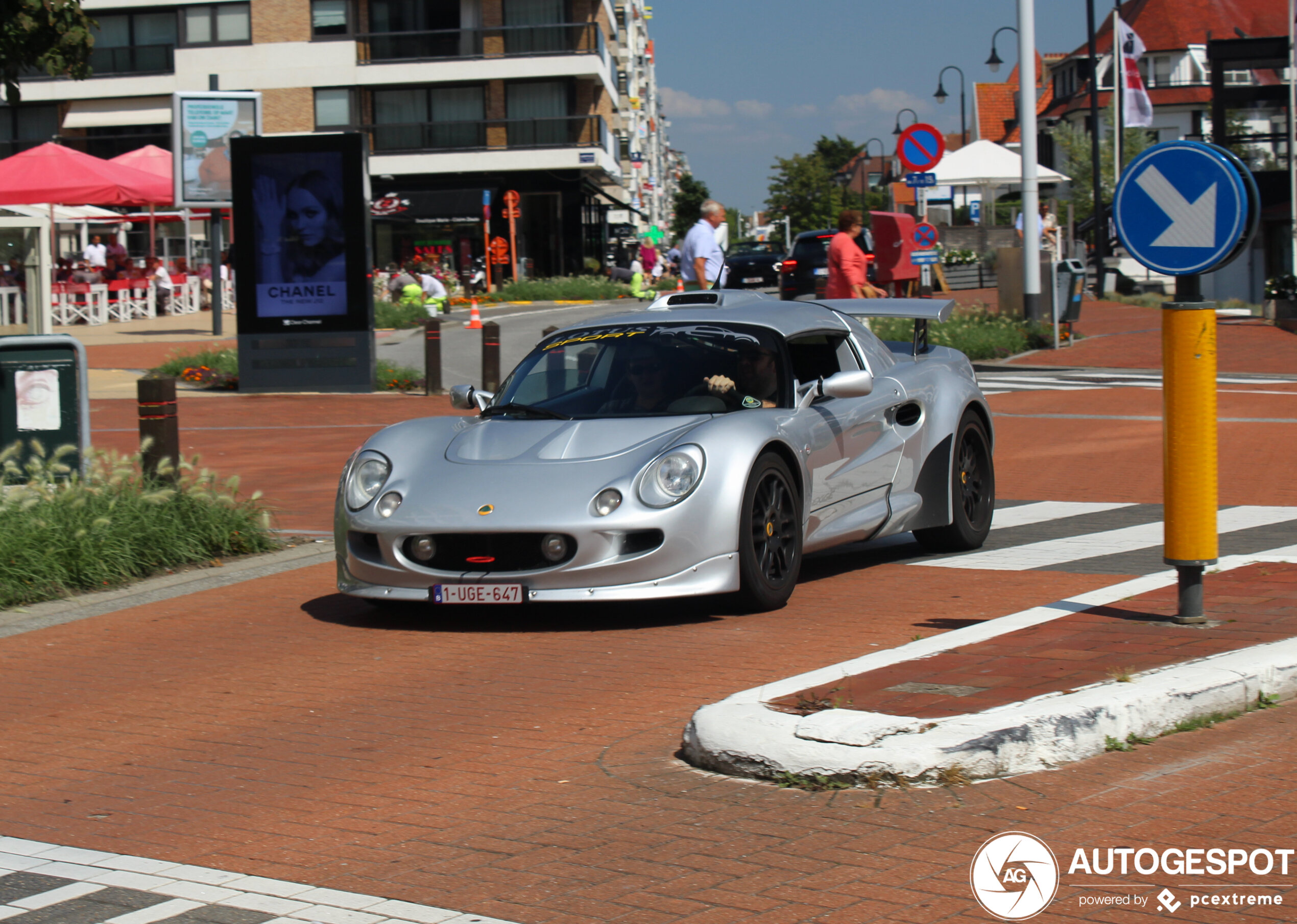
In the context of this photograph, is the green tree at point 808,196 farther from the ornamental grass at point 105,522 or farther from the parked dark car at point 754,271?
the ornamental grass at point 105,522

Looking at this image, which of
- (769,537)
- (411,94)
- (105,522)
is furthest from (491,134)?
(769,537)

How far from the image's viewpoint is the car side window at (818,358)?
814 cm

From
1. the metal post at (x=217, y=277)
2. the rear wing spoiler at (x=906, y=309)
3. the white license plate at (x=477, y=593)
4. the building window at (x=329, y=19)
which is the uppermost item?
the building window at (x=329, y=19)

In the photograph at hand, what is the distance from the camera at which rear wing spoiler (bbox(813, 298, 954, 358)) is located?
8.57 meters

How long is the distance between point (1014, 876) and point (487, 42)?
57.3m

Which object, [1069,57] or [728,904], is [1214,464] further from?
[1069,57]

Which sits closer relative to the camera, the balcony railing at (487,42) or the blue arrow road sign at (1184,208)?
the blue arrow road sign at (1184,208)

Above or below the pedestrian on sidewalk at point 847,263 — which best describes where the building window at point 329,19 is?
above

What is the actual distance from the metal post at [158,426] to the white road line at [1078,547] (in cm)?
454

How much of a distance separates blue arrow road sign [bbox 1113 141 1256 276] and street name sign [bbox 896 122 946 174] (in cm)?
1492

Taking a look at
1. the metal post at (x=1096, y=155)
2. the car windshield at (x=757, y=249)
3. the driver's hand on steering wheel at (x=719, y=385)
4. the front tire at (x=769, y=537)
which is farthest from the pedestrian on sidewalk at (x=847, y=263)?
the car windshield at (x=757, y=249)

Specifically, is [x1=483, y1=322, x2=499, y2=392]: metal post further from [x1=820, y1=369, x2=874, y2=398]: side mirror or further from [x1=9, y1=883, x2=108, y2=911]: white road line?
[x1=9, y1=883, x2=108, y2=911]: white road line

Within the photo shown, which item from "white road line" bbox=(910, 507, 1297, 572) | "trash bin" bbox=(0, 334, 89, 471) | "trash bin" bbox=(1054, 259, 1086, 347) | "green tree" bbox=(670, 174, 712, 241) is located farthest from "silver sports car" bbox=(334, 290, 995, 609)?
"green tree" bbox=(670, 174, 712, 241)

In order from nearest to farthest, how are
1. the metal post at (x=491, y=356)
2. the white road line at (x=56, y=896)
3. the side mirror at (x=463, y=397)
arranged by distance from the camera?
the white road line at (x=56, y=896)
the side mirror at (x=463, y=397)
the metal post at (x=491, y=356)
